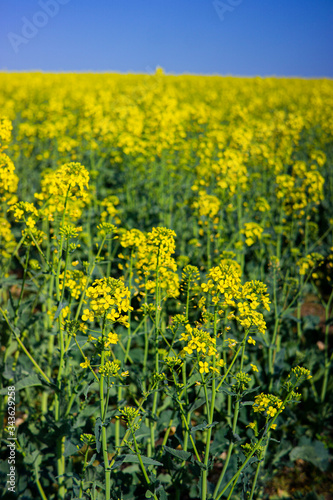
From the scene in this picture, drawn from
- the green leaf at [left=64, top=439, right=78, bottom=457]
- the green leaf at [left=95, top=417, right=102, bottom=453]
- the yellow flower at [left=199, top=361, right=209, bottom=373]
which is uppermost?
the yellow flower at [left=199, top=361, right=209, bottom=373]

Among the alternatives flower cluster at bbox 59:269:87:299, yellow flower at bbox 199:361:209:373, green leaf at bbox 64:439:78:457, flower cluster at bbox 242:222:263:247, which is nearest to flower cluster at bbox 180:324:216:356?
yellow flower at bbox 199:361:209:373

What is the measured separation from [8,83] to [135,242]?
2144 cm

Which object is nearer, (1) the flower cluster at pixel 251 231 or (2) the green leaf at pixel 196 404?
(2) the green leaf at pixel 196 404

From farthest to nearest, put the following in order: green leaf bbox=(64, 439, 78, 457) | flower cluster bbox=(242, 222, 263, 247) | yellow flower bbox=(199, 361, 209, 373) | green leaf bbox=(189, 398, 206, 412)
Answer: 1. flower cluster bbox=(242, 222, 263, 247)
2. green leaf bbox=(64, 439, 78, 457)
3. green leaf bbox=(189, 398, 206, 412)
4. yellow flower bbox=(199, 361, 209, 373)

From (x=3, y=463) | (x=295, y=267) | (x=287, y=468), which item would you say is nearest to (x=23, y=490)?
(x=3, y=463)

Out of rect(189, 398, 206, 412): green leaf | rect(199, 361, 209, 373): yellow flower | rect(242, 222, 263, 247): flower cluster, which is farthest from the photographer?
rect(242, 222, 263, 247): flower cluster

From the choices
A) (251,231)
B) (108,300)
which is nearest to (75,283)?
(108,300)

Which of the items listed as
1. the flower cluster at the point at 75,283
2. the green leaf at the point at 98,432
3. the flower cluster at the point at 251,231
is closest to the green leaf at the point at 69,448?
the green leaf at the point at 98,432

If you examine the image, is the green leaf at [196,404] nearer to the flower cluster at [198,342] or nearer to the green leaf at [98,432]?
the flower cluster at [198,342]

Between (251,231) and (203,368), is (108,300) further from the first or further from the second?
(251,231)

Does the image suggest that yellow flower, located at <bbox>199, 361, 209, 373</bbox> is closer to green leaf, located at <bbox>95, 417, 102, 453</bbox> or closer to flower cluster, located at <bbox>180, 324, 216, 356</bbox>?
flower cluster, located at <bbox>180, 324, 216, 356</bbox>

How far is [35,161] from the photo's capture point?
7820mm

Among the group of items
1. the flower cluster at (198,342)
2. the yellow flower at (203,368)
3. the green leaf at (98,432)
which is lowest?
the green leaf at (98,432)

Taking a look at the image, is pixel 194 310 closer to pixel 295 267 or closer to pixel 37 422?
pixel 295 267
